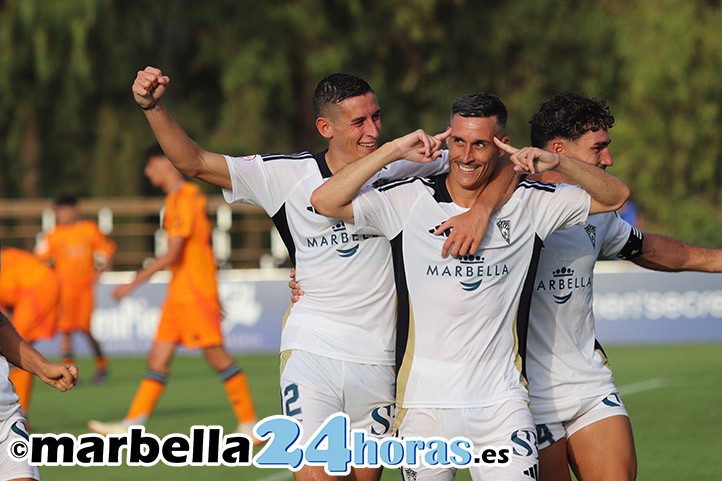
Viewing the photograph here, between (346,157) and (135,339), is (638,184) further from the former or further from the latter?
(346,157)

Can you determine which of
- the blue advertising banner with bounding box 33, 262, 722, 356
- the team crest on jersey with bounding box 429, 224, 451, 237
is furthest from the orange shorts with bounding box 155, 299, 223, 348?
the blue advertising banner with bounding box 33, 262, 722, 356

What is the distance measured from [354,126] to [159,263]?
529 centimetres

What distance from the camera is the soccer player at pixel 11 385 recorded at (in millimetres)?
5910

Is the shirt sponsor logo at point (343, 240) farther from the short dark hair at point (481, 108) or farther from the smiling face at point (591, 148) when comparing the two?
the smiling face at point (591, 148)

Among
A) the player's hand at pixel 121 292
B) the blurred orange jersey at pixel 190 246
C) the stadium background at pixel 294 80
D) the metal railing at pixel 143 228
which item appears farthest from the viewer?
the stadium background at pixel 294 80

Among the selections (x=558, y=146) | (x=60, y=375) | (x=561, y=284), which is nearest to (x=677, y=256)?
(x=561, y=284)

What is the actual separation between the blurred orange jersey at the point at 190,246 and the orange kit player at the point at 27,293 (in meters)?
1.44

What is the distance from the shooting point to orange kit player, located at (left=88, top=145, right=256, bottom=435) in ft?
38.3

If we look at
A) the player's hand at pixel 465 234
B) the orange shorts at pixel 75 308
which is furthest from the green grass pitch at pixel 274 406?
the player's hand at pixel 465 234

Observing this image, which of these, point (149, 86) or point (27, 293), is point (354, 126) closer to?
point (149, 86)

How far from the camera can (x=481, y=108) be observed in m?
6.04

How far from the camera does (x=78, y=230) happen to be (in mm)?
19734

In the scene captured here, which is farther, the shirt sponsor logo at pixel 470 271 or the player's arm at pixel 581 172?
the shirt sponsor logo at pixel 470 271

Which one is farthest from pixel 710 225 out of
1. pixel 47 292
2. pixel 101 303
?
pixel 47 292
